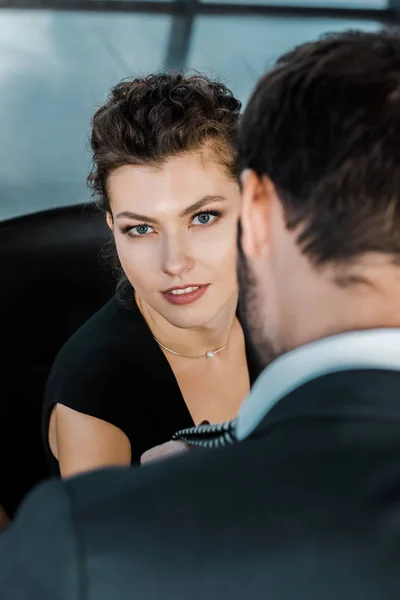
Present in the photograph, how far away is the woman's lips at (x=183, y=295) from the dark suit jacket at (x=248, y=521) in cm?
84

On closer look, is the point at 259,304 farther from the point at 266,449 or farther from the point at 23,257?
the point at 23,257

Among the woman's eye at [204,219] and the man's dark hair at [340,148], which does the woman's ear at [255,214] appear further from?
the woman's eye at [204,219]

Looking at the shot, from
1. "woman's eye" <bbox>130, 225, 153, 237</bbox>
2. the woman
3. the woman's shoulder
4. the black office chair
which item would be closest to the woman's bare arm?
the woman

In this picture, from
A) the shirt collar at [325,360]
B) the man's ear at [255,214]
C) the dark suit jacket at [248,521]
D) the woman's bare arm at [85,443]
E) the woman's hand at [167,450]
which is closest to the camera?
the dark suit jacket at [248,521]

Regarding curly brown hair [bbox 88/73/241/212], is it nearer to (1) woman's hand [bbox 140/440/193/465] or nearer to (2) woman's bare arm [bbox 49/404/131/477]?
(2) woman's bare arm [bbox 49/404/131/477]

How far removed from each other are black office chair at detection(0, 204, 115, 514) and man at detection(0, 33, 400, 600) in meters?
0.92

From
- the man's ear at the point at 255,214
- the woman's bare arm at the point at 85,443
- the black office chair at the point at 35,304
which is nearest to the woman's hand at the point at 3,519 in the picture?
the black office chair at the point at 35,304

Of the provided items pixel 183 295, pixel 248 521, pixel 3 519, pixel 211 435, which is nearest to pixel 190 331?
pixel 183 295

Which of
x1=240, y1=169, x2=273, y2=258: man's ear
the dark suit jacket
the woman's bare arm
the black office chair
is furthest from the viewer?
the black office chair

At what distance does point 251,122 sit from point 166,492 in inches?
16.4

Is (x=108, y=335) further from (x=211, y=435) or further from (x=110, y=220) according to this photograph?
(x=211, y=435)

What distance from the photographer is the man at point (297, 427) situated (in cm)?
63

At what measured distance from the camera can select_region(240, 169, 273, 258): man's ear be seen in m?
0.86

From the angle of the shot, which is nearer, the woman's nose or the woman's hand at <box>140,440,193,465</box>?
the woman's hand at <box>140,440,193,465</box>
